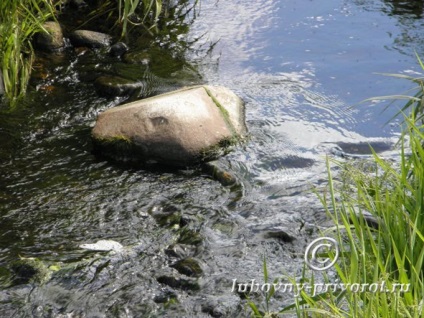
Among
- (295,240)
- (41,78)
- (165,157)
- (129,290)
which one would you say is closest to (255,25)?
(41,78)

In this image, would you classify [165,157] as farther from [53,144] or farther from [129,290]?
[129,290]

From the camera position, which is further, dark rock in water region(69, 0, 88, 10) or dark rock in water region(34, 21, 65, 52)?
dark rock in water region(69, 0, 88, 10)

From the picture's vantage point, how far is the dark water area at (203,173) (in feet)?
12.7

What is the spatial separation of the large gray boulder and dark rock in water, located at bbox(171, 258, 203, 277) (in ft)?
4.38

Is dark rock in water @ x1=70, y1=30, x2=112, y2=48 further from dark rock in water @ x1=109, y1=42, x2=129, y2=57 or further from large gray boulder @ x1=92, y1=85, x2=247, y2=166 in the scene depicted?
large gray boulder @ x1=92, y1=85, x2=247, y2=166

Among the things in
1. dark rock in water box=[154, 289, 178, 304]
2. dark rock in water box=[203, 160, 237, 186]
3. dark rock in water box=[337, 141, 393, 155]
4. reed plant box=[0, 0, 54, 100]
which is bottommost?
dark rock in water box=[337, 141, 393, 155]

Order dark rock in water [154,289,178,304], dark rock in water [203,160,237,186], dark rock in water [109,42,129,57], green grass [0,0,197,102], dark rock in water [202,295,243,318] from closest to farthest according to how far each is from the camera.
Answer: dark rock in water [202,295,243,318] < dark rock in water [154,289,178,304] < dark rock in water [203,160,237,186] < green grass [0,0,197,102] < dark rock in water [109,42,129,57]

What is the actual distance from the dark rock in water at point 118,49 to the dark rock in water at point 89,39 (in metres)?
0.16

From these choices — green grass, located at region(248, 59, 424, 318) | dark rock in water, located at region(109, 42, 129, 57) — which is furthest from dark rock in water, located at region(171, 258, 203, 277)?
dark rock in water, located at region(109, 42, 129, 57)

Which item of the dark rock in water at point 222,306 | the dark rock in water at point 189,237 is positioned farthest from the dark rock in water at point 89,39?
the dark rock in water at point 222,306

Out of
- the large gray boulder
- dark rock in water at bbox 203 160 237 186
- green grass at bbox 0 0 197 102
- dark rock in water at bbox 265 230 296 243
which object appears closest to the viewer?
dark rock in water at bbox 265 230 296 243

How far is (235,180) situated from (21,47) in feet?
7.83

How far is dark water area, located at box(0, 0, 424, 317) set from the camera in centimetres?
387

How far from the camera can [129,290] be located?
12.5 feet
